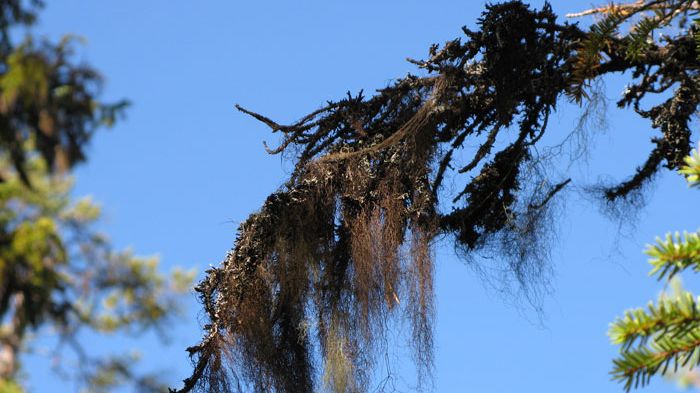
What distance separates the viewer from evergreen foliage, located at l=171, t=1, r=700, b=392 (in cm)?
377

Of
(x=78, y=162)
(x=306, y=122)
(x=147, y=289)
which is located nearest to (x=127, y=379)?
(x=147, y=289)

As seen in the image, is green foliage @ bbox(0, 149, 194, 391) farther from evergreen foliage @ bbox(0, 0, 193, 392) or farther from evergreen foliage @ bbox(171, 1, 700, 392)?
evergreen foliage @ bbox(171, 1, 700, 392)

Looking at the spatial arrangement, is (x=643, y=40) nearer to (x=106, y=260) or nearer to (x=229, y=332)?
(x=229, y=332)

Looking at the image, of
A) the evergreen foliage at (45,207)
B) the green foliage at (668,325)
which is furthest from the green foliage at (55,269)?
the green foliage at (668,325)

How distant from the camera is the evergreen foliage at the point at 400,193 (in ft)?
12.4

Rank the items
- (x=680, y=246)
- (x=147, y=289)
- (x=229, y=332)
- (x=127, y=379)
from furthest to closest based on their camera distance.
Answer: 1. (x=229, y=332)
2. (x=147, y=289)
3. (x=127, y=379)
4. (x=680, y=246)

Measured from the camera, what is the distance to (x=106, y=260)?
7.28 ft

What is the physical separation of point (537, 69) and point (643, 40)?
464 millimetres

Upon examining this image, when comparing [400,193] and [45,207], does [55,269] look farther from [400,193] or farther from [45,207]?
[400,193]

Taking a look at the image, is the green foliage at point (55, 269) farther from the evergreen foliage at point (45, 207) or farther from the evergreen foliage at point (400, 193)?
the evergreen foliage at point (400, 193)

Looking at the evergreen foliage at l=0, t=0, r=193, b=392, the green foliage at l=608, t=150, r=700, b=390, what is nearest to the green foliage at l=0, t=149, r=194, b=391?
the evergreen foliage at l=0, t=0, r=193, b=392

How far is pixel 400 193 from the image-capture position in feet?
12.8

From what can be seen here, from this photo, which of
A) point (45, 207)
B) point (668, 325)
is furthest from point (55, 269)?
point (668, 325)

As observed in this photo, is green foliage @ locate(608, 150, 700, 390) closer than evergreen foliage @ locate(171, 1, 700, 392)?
Yes
